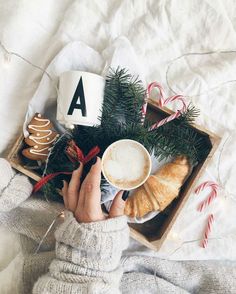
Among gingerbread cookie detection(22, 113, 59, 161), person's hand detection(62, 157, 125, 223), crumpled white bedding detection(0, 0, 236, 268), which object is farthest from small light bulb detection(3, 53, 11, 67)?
person's hand detection(62, 157, 125, 223)

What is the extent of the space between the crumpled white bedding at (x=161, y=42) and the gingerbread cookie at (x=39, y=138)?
0.07 metres

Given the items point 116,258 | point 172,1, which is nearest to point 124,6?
point 172,1

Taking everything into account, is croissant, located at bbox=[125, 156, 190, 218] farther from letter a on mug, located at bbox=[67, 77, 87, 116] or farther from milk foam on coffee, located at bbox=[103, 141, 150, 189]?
letter a on mug, located at bbox=[67, 77, 87, 116]

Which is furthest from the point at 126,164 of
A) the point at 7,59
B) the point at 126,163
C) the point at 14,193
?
the point at 7,59

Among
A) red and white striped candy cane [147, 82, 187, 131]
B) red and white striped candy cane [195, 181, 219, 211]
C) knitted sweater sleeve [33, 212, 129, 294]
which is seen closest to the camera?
knitted sweater sleeve [33, 212, 129, 294]

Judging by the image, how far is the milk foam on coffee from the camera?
77cm

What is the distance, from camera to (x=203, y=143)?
0.84 metres

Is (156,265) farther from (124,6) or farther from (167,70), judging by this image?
(124,6)

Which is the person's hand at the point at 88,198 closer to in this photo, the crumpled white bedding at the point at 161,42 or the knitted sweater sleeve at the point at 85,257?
the knitted sweater sleeve at the point at 85,257

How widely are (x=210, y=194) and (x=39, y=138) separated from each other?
0.38 metres

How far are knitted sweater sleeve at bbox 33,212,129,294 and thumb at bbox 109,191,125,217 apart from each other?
22 millimetres

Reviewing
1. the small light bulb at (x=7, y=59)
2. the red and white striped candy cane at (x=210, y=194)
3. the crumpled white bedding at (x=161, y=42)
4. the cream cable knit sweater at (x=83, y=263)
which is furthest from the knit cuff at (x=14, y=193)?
the red and white striped candy cane at (x=210, y=194)

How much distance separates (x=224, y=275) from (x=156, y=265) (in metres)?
0.14

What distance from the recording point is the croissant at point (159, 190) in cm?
82
